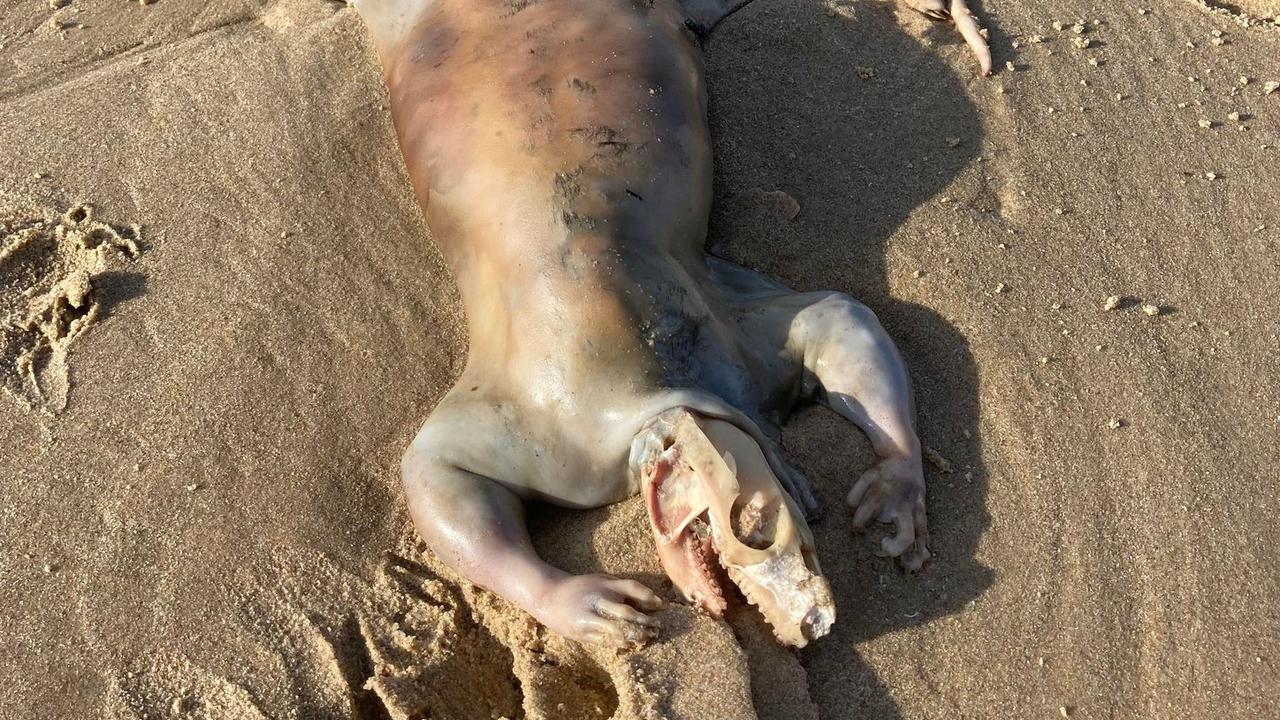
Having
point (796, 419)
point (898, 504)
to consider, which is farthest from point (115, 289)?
point (898, 504)

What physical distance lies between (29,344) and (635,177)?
78.7 inches

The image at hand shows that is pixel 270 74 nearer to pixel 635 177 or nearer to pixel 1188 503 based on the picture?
pixel 635 177

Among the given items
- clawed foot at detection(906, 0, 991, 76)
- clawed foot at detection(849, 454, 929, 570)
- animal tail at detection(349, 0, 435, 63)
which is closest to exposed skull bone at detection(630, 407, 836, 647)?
clawed foot at detection(849, 454, 929, 570)

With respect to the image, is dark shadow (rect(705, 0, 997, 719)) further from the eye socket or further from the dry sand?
the eye socket

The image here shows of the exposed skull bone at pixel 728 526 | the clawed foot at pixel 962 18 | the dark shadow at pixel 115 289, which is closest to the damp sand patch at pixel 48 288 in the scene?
the dark shadow at pixel 115 289

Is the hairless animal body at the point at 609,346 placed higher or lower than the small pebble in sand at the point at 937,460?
higher

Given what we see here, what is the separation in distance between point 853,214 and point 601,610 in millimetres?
1794

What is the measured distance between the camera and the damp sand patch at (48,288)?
3646 mm

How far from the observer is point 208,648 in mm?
3021

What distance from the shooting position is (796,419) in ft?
11.5

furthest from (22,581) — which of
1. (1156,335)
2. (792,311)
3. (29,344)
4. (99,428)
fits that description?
(1156,335)

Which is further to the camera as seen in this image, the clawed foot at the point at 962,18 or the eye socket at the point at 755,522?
the clawed foot at the point at 962,18

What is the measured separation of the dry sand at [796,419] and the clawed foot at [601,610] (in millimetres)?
55

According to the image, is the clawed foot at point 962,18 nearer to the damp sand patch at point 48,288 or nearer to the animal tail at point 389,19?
the animal tail at point 389,19
